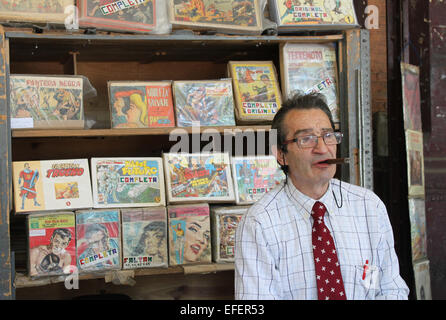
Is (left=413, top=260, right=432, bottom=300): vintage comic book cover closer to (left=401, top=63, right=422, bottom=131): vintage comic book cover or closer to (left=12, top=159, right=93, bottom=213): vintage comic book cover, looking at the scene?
(left=401, top=63, right=422, bottom=131): vintage comic book cover

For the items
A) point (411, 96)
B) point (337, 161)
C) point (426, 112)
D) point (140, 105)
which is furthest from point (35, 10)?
point (426, 112)

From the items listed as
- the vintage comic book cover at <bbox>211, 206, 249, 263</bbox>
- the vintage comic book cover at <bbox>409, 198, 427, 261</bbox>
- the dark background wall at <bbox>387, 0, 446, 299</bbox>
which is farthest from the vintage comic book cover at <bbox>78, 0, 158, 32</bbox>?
the vintage comic book cover at <bbox>409, 198, 427, 261</bbox>

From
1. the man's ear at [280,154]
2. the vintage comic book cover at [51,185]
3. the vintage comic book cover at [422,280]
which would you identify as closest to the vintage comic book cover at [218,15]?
the vintage comic book cover at [51,185]

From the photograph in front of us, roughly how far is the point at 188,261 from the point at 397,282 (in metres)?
1.26

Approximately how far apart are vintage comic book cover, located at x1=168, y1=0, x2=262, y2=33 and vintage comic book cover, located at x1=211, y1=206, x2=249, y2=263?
2.96ft

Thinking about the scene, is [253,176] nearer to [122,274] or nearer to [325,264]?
[122,274]

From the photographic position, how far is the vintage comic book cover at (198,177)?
282cm

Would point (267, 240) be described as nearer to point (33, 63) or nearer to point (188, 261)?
point (188, 261)

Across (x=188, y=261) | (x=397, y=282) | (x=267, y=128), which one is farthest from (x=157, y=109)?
(x=397, y=282)

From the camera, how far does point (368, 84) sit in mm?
2896

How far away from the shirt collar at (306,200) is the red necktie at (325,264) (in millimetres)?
38

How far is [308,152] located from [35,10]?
1.53 meters

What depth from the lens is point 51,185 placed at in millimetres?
2672

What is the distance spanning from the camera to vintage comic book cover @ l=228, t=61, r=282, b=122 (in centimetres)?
288
